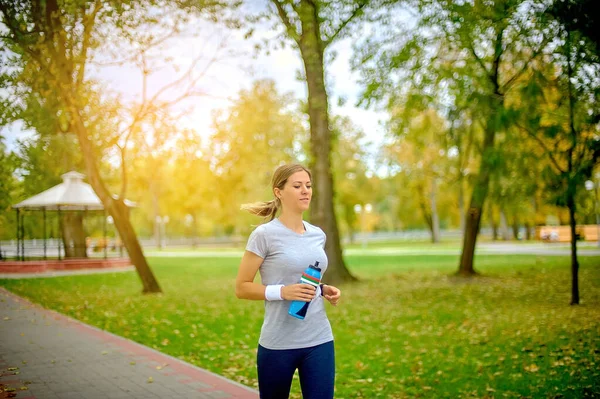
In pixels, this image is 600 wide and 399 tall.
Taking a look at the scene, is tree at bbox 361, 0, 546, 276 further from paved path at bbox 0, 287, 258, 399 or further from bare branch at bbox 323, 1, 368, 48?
paved path at bbox 0, 287, 258, 399

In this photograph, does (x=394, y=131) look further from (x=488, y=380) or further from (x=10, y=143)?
(x=10, y=143)

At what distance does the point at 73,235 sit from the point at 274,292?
22.7ft

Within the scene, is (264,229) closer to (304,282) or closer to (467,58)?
(304,282)

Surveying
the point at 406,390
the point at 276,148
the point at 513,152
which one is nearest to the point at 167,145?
the point at 513,152

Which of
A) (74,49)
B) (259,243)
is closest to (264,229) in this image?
(259,243)

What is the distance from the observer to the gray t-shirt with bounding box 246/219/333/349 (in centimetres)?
346

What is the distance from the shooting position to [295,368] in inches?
138

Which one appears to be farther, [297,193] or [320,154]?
[320,154]

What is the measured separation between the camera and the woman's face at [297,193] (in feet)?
11.7

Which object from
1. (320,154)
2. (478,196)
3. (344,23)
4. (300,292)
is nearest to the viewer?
(300,292)

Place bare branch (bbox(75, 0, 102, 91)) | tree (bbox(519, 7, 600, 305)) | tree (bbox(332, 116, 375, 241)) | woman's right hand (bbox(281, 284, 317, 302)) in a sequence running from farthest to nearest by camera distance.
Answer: tree (bbox(332, 116, 375, 241)) → tree (bbox(519, 7, 600, 305)) → bare branch (bbox(75, 0, 102, 91)) → woman's right hand (bbox(281, 284, 317, 302))

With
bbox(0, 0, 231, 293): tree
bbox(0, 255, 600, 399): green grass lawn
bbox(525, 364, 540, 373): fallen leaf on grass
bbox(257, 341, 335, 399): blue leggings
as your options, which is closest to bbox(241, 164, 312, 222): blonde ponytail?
bbox(257, 341, 335, 399): blue leggings

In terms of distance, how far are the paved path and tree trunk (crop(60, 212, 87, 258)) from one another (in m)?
1.16

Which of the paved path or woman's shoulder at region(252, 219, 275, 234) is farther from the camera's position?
the paved path
